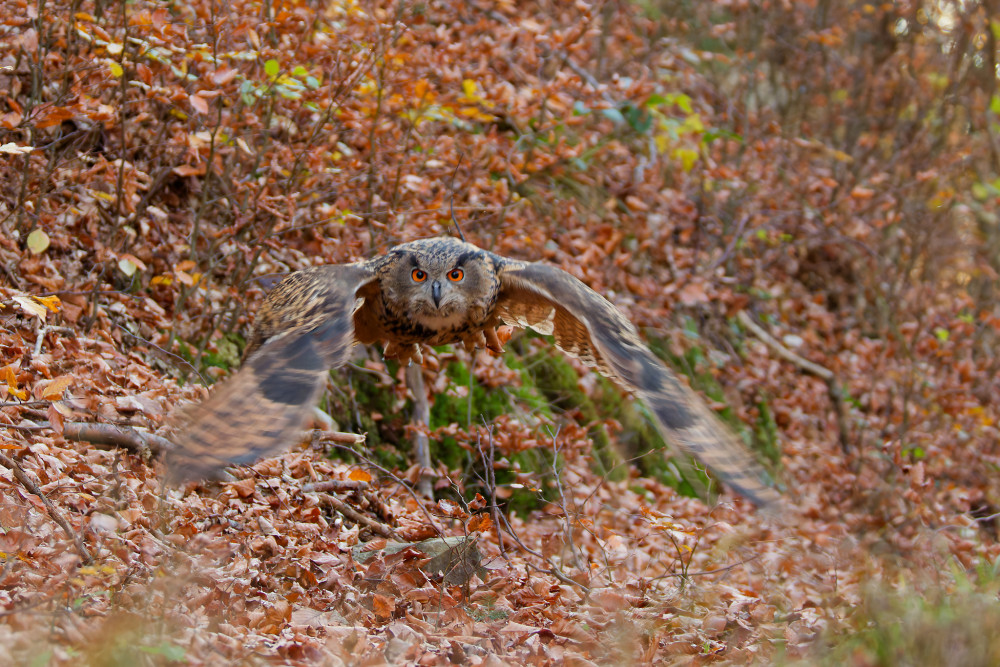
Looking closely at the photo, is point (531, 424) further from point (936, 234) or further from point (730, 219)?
point (936, 234)

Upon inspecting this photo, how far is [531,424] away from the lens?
24.8 ft

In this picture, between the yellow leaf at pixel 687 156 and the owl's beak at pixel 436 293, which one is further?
the yellow leaf at pixel 687 156

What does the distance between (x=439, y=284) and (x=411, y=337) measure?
0.44 meters

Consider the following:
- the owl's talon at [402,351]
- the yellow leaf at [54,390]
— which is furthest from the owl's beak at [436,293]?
the yellow leaf at [54,390]

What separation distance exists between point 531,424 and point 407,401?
109cm

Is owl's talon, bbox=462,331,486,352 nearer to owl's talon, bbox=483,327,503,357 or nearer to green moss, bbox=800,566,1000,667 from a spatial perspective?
owl's talon, bbox=483,327,503,357

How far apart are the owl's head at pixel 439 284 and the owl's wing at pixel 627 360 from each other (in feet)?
0.73

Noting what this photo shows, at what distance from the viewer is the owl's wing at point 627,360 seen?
12.8ft

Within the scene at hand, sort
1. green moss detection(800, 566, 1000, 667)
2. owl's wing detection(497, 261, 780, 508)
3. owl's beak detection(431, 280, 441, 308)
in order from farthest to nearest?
owl's beak detection(431, 280, 441, 308) → owl's wing detection(497, 261, 780, 508) → green moss detection(800, 566, 1000, 667)

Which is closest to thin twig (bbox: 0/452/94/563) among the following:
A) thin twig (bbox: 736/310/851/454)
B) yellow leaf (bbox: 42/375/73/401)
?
yellow leaf (bbox: 42/375/73/401)

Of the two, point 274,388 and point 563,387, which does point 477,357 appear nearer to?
point 563,387

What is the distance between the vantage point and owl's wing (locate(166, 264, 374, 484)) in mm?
3273

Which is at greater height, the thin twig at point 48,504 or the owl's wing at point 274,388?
the owl's wing at point 274,388

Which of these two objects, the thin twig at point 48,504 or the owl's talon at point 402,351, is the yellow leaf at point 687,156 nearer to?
the owl's talon at point 402,351
